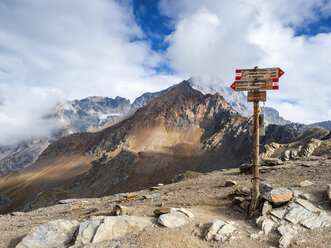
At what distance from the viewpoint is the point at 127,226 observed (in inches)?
293

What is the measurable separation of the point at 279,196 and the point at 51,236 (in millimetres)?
8956

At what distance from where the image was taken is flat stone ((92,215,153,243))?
7000 millimetres

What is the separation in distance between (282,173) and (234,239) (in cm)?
1037

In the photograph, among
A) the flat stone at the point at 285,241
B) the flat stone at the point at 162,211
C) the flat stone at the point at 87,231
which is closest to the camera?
the flat stone at the point at 285,241

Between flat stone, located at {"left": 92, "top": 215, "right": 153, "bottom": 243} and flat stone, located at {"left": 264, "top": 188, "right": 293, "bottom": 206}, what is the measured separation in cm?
492

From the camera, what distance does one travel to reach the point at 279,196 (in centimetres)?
842

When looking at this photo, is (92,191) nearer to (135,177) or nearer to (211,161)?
(135,177)

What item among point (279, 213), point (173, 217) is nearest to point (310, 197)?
point (279, 213)

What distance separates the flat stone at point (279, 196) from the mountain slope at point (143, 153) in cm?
5369

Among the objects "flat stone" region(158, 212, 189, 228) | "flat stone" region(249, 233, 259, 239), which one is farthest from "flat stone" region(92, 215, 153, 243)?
"flat stone" region(249, 233, 259, 239)

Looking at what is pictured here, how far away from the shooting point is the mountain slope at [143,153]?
66188 millimetres

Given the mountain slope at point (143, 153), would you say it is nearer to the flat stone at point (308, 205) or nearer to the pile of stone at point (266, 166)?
the pile of stone at point (266, 166)

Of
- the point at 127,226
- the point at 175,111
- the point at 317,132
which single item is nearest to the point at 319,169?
the point at 127,226

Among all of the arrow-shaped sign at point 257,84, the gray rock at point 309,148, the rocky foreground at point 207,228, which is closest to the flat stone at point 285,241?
the rocky foreground at point 207,228
